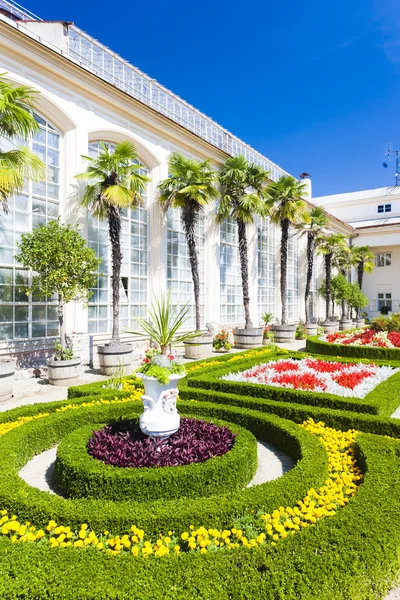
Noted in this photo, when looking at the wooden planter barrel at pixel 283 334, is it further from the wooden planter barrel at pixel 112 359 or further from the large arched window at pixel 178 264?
the wooden planter barrel at pixel 112 359

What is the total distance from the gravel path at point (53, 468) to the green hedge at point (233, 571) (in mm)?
1749

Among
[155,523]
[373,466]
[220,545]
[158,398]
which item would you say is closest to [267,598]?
[220,545]

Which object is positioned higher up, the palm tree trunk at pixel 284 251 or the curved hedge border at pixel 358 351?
the palm tree trunk at pixel 284 251

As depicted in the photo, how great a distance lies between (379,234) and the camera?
3616cm

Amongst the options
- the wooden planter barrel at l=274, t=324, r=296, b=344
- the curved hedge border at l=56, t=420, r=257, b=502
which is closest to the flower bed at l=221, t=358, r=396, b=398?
the curved hedge border at l=56, t=420, r=257, b=502

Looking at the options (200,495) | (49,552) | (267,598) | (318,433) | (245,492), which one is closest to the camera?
(267,598)

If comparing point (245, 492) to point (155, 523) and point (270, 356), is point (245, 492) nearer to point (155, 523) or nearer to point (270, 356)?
point (155, 523)

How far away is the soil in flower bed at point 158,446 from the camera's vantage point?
4609mm

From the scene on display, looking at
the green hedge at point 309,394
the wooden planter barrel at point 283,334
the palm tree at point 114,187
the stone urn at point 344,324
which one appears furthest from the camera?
the stone urn at point 344,324

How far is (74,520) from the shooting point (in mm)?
3350

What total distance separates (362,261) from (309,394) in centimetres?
3006

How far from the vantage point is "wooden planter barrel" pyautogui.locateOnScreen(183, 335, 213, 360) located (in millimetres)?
15109

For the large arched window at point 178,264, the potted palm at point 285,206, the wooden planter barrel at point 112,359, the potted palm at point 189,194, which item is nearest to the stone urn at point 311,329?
the potted palm at point 285,206

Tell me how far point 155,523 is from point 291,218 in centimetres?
1920
